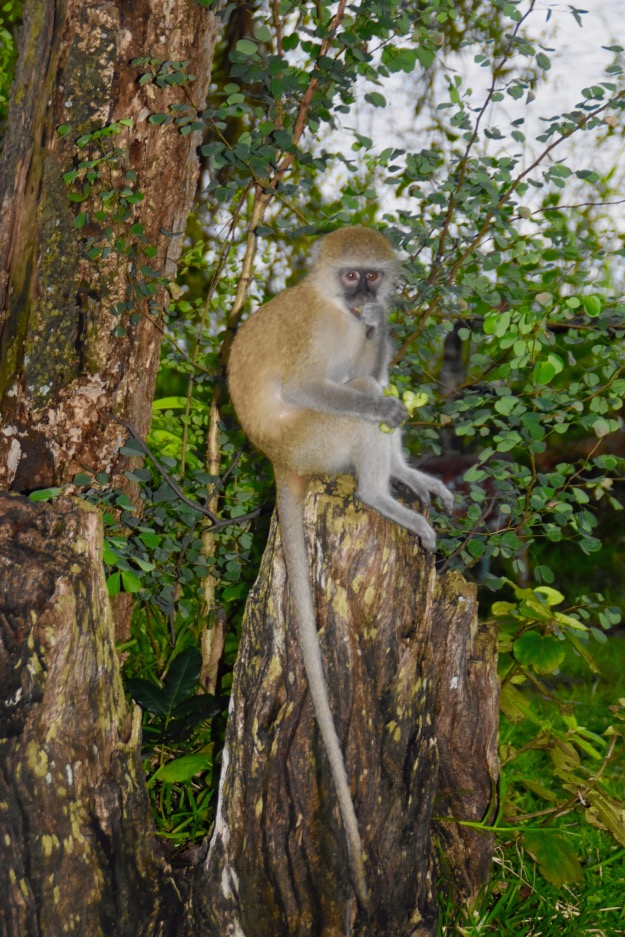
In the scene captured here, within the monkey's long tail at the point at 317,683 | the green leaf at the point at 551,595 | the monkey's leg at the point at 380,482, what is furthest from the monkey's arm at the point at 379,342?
the monkey's long tail at the point at 317,683

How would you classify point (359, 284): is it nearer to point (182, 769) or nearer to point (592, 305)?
point (592, 305)

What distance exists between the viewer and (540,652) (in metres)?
3.52

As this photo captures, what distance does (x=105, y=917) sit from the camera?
2699mm

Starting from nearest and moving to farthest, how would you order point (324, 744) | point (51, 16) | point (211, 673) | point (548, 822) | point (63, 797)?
point (63, 797)
point (324, 744)
point (548, 822)
point (51, 16)
point (211, 673)

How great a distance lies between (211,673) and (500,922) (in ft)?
5.70

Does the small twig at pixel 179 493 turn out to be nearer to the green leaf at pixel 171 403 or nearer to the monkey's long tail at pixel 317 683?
the green leaf at pixel 171 403

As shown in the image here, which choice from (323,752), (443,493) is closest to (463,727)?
(323,752)

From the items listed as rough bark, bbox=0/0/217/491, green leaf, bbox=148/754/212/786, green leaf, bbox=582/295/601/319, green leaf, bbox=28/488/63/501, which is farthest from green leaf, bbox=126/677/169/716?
green leaf, bbox=582/295/601/319

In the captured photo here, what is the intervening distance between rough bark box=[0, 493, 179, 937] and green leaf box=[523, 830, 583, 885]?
1.45 m

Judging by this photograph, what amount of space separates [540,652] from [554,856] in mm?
741

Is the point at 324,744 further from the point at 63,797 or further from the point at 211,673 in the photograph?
the point at 211,673

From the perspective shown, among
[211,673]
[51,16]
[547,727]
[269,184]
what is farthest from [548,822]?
[51,16]

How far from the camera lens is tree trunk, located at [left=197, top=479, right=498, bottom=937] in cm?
289

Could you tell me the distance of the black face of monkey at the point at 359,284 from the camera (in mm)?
3754
